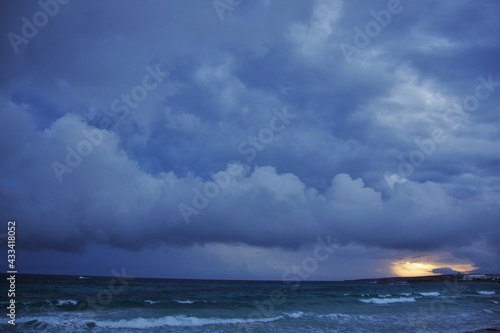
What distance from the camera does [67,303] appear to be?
94.0 feet

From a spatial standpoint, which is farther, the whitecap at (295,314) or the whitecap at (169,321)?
the whitecap at (295,314)

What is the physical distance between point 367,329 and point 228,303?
15.5m

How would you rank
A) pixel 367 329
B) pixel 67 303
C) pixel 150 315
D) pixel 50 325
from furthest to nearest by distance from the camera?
pixel 67 303 → pixel 150 315 → pixel 367 329 → pixel 50 325

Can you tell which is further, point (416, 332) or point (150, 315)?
point (150, 315)

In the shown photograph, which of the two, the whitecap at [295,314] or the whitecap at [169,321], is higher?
A: the whitecap at [169,321]

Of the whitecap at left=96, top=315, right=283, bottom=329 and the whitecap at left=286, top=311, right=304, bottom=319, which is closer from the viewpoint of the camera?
the whitecap at left=96, top=315, right=283, bottom=329

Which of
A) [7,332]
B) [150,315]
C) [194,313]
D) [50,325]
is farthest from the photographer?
[194,313]

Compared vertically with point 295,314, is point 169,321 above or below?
above

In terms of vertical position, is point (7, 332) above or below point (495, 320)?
above

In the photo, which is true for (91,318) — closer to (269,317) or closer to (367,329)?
(269,317)

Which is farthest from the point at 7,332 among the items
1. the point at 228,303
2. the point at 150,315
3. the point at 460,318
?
the point at 460,318

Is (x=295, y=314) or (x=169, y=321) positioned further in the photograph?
(x=295, y=314)

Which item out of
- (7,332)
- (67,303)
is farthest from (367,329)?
(67,303)

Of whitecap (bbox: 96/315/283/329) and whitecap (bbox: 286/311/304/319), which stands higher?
whitecap (bbox: 96/315/283/329)
